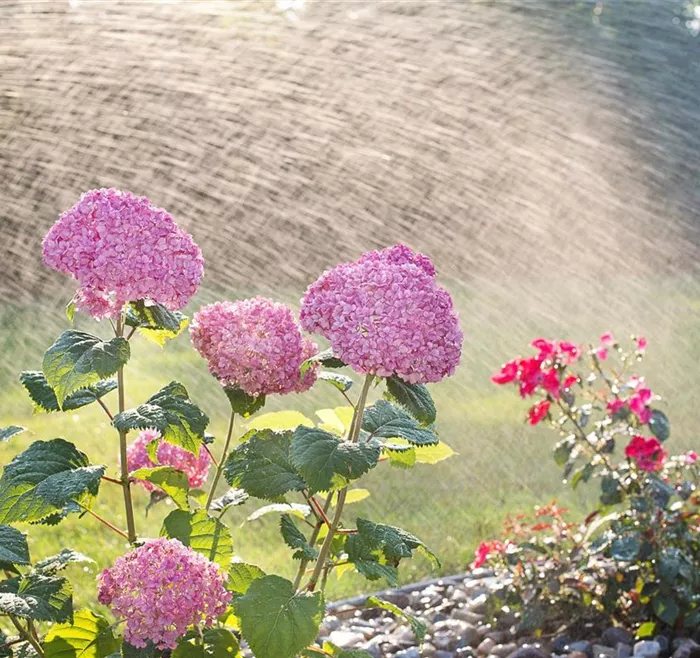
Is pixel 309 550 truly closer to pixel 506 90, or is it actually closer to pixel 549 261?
pixel 549 261

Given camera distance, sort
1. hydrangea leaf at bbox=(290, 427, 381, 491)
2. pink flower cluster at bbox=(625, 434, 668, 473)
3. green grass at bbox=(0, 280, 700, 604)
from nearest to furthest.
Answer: hydrangea leaf at bbox=(290, 427, 381, 491)
pink flower cluster at bbox=(625, 434, 668, 473)
green grass at bbox=(0, 280, 700, 604)

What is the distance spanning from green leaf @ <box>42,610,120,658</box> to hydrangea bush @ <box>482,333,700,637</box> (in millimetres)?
1501

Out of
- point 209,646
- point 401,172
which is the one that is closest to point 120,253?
point 209,646

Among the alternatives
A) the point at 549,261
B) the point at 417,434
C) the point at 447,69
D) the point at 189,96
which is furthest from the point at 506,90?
the point at 417,434

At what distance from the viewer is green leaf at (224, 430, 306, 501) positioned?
1635 millimetres

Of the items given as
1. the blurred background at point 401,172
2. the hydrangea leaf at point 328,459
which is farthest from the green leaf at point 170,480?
the blurred background at point 401,172

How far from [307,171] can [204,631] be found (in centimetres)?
1145

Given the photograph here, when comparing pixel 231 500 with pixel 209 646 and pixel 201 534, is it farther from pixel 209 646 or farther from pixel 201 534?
pixel 209 646

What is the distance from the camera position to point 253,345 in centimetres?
173

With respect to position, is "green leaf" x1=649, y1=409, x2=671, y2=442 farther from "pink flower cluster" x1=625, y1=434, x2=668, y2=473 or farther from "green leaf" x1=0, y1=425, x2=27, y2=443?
"green leaf" x1=0, y1=425, x2=27, y2=443

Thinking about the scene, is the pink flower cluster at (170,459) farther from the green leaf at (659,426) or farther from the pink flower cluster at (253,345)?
the green leaf at (659,426)

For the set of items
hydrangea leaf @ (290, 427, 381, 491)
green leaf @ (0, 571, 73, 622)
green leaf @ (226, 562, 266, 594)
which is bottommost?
green leaf @ (226, 562, 266, 594)

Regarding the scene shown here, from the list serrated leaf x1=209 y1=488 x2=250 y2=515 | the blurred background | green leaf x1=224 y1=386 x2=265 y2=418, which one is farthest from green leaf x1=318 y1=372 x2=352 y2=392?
the blurred background

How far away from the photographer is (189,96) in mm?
11734
